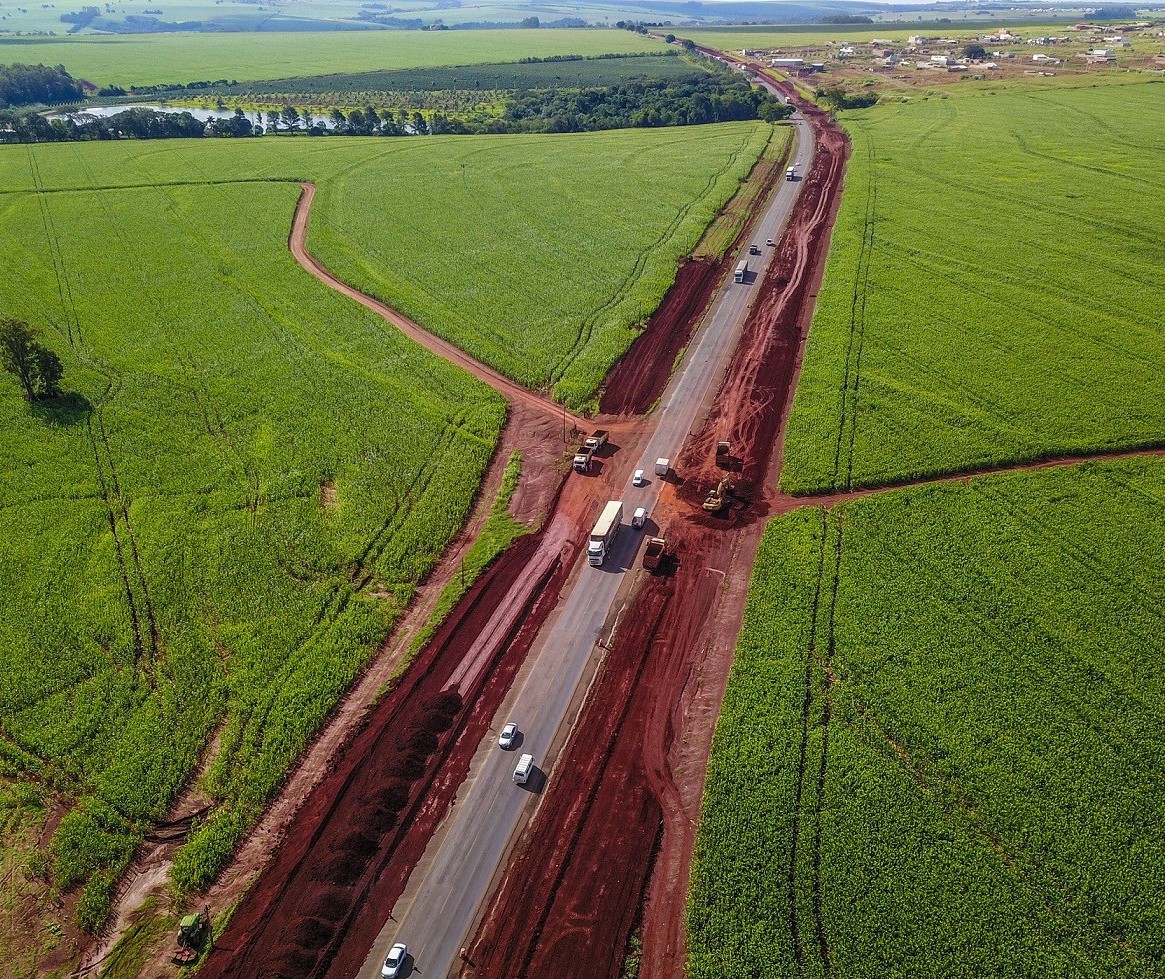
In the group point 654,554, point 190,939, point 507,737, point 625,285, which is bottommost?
point 190,939

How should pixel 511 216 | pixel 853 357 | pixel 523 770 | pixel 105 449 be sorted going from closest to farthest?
pixel 523 770
pixel 105 449
pixel 853 357
pixel 511 216

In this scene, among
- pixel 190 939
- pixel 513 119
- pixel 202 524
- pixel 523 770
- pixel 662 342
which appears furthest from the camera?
pixel 513 119

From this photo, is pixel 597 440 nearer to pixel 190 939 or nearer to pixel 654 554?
pixel 654 554

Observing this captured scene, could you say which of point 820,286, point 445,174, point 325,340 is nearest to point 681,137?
point 445,174

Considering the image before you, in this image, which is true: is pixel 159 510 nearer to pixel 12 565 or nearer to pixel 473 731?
pixel 12 565

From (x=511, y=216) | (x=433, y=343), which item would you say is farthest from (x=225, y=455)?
(x=511, y=216)

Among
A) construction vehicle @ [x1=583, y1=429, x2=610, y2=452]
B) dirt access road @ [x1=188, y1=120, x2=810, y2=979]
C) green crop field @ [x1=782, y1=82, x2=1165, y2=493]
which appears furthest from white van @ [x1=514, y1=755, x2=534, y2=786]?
green crop field @ [x1=782, y1=82, x2=1165, y2=493]
